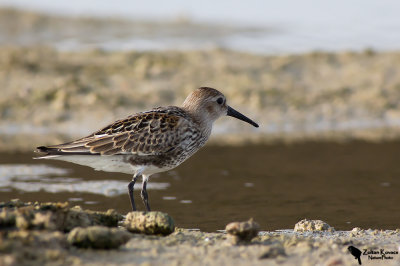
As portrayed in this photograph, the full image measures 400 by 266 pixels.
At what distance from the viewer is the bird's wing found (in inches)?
332

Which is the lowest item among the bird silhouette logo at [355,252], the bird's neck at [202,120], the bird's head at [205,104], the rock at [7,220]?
the bird silhouette logo at [355,252]

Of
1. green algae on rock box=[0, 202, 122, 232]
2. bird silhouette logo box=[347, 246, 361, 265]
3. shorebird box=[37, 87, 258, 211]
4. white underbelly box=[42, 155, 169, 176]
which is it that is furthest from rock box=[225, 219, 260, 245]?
white underbelly box=[42, 155, 169, 176]

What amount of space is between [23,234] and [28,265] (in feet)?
1.60

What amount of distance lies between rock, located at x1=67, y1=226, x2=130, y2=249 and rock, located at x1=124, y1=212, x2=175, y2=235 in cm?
76

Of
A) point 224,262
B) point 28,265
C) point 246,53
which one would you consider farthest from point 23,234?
point 246,53

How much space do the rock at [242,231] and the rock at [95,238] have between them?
108 centimetres

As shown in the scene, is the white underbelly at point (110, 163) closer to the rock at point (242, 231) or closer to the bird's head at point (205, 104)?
the bird's head at point (205, 104)

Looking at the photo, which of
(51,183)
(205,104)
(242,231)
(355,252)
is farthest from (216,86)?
(355,252)

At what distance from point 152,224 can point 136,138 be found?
1.85 m

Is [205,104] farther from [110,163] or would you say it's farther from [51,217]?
[51,217]

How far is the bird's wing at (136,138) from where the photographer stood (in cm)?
843

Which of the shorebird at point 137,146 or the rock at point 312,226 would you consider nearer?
the rock at point 312,226

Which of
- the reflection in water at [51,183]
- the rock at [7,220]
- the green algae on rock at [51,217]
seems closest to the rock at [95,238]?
the green algae on rock at [51,217]

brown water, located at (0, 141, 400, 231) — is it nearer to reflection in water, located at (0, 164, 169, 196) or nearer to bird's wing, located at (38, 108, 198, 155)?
reflection in water, located at (0, 164, 169, 196)
